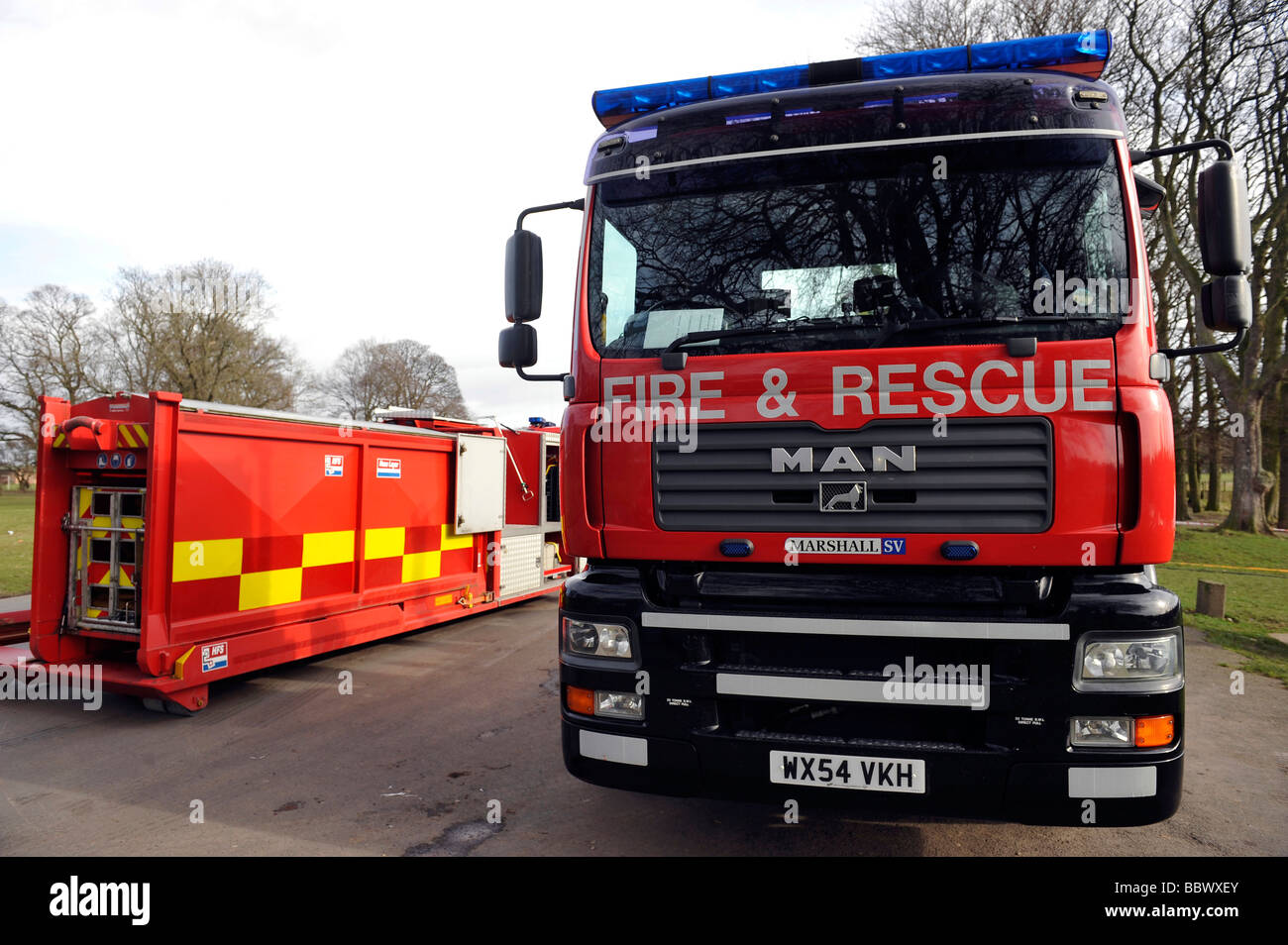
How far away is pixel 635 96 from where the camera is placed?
12.4ft

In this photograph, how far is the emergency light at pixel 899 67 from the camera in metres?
3.29

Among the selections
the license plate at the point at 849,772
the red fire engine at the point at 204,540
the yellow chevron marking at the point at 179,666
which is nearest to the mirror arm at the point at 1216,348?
the license plate at the point at 849,772

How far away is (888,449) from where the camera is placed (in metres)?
2.95

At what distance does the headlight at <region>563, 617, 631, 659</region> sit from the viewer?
3.11 m

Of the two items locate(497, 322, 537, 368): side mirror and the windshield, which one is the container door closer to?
locate(497, 322, 537, 368): side mirror

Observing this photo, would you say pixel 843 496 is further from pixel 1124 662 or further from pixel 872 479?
pixel 1124 662

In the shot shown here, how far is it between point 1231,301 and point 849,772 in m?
2.37

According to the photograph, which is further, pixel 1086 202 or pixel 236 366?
pixel 236 366

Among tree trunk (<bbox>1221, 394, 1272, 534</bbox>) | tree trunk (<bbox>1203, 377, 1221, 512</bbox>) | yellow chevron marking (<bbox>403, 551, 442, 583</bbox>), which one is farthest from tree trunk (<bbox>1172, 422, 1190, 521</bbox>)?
yellow chevron marking (<bbox>403, 551, 442, 583</bbox>)

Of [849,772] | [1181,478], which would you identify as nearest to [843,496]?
[849,772]

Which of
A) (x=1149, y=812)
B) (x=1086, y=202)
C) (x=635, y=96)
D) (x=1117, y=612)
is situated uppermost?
(x=635, y=96)

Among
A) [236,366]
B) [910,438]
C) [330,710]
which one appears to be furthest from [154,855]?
[236,366]

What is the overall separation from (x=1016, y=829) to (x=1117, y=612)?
1.68m

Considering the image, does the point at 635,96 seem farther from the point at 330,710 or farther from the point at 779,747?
the point at 330,710
